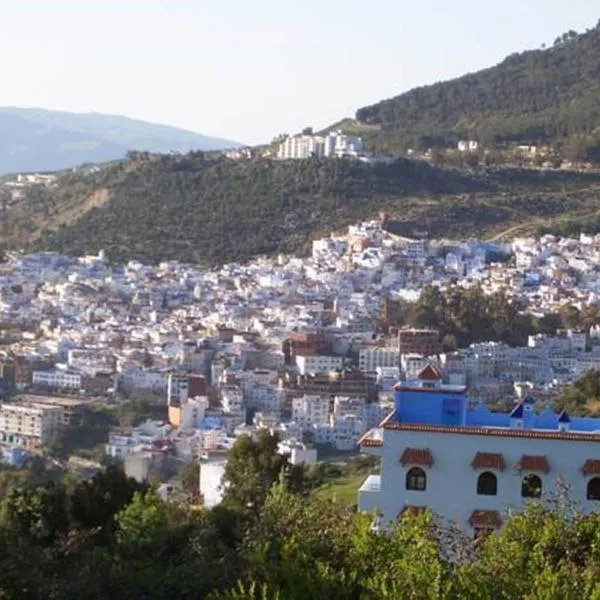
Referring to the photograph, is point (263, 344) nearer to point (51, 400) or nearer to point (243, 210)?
point (51, 400)

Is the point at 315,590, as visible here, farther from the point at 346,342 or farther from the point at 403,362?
the point at 346,342

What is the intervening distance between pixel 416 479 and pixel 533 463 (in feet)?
2.53

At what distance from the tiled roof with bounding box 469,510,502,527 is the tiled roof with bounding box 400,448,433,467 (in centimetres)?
45

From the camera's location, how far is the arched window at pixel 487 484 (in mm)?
10398

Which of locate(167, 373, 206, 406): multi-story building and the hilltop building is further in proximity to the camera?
the hilltop building

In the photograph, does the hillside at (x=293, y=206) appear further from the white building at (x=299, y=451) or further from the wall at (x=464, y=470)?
the wall at (x=464, y=470)

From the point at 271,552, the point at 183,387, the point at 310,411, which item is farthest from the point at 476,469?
the point at 183,387

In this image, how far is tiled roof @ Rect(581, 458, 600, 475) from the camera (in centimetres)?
1034

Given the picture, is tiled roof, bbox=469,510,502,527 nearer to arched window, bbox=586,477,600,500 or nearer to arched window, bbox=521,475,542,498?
arched window, bbox=521,475,542,498

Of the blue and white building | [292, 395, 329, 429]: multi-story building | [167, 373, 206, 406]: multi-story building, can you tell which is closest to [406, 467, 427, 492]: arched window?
the blue and white building

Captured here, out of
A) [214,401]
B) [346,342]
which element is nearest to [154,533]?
[214,401]

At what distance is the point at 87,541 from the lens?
9867 millimetres

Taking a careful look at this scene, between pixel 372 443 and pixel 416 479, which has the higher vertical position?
pixel 372 443

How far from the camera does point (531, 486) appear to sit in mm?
10367
